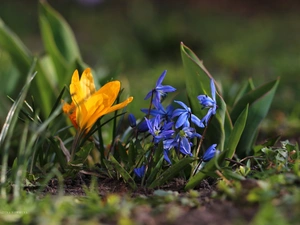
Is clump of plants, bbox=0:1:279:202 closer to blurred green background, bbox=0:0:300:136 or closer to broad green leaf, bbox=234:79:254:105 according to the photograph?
broad green leaf, bbox=234:79:254:105

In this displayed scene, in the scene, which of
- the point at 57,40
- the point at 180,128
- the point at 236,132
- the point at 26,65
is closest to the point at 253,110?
the point at 236,132

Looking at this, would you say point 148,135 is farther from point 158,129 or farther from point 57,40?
point 57,40

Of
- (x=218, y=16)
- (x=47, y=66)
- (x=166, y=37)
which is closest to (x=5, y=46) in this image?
(x=47, y=66)

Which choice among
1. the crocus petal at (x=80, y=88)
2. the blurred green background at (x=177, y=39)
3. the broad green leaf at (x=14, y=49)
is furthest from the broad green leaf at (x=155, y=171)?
the broad green leaf at (x=14, y=49)

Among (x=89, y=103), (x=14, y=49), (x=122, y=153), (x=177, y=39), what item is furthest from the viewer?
(x=177, y=39)

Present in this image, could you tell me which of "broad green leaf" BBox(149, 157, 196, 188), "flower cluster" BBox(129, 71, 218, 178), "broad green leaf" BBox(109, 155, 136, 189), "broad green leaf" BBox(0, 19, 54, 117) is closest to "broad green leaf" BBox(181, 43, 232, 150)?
"flower cluster" BBox(129, 71, 218, 178)

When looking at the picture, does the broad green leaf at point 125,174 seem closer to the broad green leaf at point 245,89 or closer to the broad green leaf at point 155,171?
the broad green leaf at point 155,171

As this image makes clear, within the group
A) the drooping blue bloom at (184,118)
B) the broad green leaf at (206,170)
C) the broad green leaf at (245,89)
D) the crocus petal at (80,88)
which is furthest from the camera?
the broad green leaf at (245,89)
